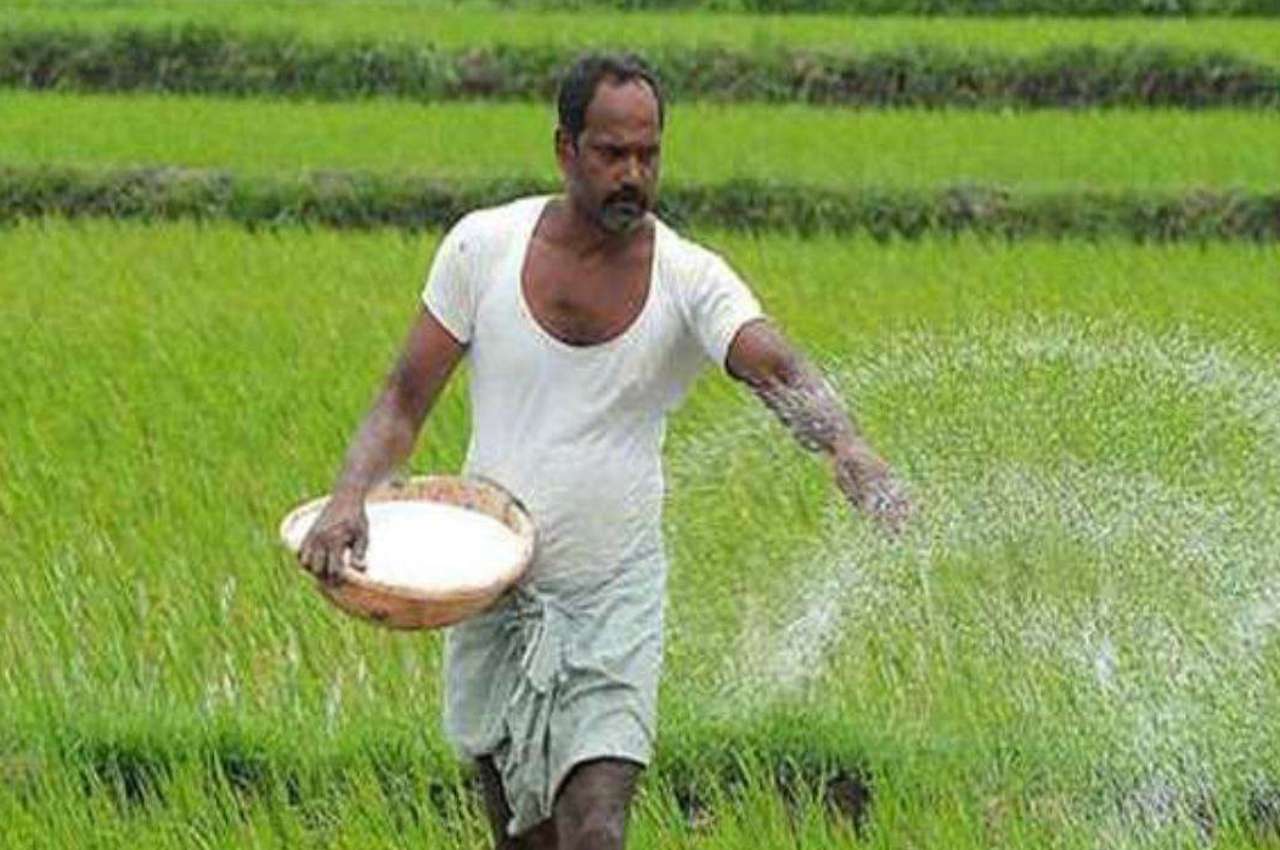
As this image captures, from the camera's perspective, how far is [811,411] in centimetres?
401

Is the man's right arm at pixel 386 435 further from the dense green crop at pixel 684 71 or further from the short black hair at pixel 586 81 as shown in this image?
the dense green crop at pixel 684 71

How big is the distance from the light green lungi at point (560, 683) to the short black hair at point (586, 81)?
1.67ft

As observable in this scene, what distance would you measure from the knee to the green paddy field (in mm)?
525

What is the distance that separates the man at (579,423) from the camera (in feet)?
13.3

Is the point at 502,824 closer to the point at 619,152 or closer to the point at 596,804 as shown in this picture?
the point at 596,804

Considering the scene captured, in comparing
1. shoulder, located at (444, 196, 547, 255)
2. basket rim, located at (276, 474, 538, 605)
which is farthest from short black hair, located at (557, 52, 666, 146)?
basket rim, located at (276, 474, 538, 605)

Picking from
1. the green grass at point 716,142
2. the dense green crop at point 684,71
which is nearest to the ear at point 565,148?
the green grass at point 716,142

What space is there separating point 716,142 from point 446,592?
9.17m

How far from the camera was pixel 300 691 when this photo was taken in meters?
5.47

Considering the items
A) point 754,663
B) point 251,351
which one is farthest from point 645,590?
point 251,351

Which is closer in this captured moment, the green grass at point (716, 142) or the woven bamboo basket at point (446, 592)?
the woven bamboo basket at point (446, 592)

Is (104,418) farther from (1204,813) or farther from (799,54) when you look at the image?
(799,54)

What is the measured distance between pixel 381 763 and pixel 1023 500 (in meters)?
1.26

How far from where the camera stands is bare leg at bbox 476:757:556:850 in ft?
13.7
